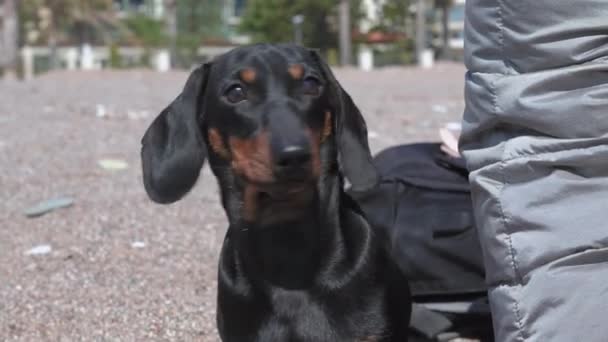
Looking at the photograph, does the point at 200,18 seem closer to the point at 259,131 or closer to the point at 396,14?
the point at 396,14

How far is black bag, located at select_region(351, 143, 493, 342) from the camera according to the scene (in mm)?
3750

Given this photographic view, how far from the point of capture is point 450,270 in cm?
378

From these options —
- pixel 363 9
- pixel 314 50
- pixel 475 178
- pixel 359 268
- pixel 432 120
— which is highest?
pixel 314 50

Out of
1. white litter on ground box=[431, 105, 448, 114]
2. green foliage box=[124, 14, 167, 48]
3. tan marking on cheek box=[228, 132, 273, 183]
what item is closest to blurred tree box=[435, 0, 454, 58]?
green foliage box=[124, 14, 167, 48]

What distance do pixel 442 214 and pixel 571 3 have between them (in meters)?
1.29

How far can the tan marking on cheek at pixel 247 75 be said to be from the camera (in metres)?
2.93

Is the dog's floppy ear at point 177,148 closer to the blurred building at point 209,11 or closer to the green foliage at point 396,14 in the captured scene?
the blurred building at point 209,11

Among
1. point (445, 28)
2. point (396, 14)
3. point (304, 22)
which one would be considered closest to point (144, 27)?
point (304, 22)

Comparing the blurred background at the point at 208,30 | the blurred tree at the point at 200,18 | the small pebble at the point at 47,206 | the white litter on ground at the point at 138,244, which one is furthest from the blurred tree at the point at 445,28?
the white litter on ground at the point at 138,244

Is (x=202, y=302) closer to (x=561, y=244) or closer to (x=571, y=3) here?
(x=561, y=244)

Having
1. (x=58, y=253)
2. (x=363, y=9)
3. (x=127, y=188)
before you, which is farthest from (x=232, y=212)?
(x=363, y=9)

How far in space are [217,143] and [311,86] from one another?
370mm

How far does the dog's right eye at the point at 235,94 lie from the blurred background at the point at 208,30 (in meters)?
38.9

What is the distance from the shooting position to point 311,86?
2.99 m
